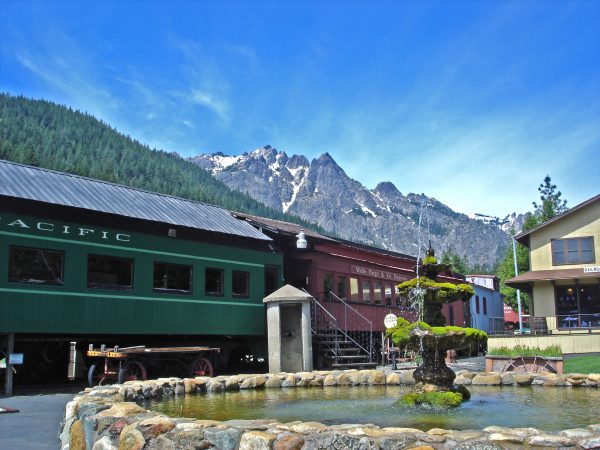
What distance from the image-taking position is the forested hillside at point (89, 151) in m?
99.9

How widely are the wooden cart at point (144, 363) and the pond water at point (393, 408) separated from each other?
339 centimetres

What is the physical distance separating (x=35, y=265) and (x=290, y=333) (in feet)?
26.4

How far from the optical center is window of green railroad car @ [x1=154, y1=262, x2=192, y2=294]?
18.7 m

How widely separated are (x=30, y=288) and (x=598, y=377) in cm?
1324

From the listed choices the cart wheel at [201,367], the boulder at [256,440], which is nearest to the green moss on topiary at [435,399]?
the boulder at [256,440]

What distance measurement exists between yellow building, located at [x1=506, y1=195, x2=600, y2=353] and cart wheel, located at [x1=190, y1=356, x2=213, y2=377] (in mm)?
18606

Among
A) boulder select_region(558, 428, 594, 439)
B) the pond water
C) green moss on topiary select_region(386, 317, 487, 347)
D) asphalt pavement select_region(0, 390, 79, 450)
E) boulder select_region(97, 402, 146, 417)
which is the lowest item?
asphalt pavement select_region(0, 390, 79, 450)

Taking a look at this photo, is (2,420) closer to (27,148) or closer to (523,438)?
(523,438)

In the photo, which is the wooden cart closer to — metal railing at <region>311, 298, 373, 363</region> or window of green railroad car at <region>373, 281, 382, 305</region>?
metal railing at <region>311, 298, 373, 363</region>

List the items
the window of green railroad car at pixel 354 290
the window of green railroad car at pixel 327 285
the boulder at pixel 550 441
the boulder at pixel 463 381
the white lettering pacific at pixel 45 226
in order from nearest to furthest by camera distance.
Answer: the boulder at pixel 550 441
the boulder at pixel 463 381
the white lettering pacific at pixel 45 226
the window of green railroad car at pixel 327 285
the window of green railroad car at pixel 354 290

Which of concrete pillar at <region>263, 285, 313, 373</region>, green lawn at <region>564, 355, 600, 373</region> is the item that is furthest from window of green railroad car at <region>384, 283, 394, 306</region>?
green lawn at <region>564, 355, 600, 373</region>

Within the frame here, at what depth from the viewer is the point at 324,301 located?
23844 mm

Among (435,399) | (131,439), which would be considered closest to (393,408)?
(435,399)

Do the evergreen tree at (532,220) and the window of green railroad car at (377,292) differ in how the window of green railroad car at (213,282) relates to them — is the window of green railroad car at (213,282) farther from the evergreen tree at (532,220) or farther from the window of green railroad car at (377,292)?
the evergreen tree at (532,220)
